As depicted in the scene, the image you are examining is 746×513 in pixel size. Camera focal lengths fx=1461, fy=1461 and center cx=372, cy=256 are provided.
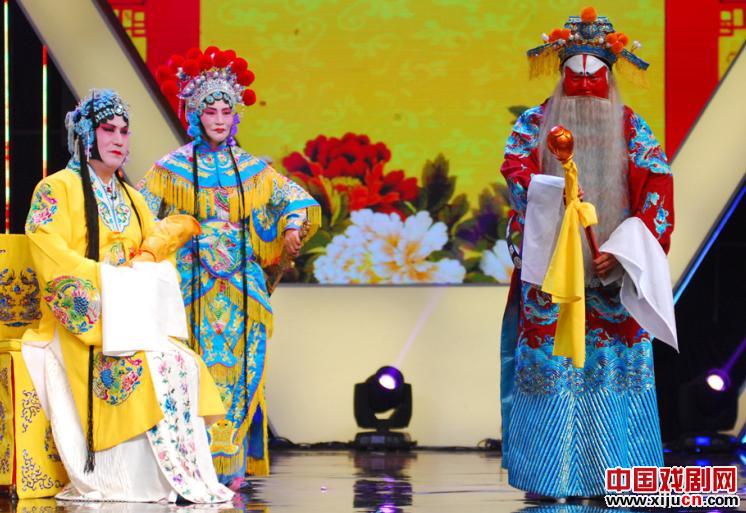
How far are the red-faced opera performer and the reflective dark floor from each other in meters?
0.23

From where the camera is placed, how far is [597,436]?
195 inches

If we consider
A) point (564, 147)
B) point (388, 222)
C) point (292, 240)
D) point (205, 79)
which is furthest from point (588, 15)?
point (388, 222)

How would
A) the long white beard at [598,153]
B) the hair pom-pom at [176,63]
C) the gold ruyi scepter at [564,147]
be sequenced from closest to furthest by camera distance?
the gold ruyi scepter at [564,147] < the long white beard at [598,153] < the hair pom-pom at [176,63]

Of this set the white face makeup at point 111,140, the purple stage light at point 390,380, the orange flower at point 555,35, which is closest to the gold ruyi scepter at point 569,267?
the orange flower at point 555,35

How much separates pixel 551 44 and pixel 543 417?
135 centimetres

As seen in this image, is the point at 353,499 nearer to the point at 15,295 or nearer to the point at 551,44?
the point at 15,295

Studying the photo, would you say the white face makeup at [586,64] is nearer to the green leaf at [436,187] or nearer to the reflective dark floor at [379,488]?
the reflective dark floor at [379,488]

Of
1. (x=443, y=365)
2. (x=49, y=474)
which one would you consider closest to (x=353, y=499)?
(x=49, y=474)

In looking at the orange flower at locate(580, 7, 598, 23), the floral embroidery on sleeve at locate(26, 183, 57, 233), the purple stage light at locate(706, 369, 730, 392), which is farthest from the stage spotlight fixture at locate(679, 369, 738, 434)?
the floral embroidery on sleeve at locate(26, 183, 57, 233)

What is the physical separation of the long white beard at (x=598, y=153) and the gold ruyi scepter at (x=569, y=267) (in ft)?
0.75

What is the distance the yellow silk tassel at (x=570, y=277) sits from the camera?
188 inches

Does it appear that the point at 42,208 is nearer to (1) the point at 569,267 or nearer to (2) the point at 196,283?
(2) the point at 196,283

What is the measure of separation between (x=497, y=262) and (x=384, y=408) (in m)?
0.92

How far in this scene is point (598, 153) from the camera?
5.15m
